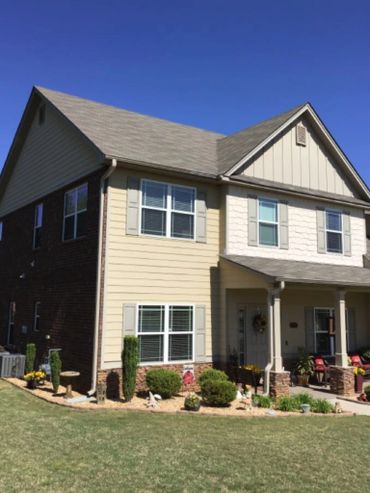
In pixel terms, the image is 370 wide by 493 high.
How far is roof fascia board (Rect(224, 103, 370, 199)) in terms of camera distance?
49.1 ft

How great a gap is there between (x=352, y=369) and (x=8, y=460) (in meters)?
10.1

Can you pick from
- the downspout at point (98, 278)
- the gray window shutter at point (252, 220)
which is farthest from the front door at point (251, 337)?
the downspout at point (98, 278)

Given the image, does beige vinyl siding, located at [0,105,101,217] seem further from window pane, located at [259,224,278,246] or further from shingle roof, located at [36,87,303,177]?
window pane, located at [259,224,278,246]

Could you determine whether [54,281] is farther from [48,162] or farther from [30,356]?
[48,162]

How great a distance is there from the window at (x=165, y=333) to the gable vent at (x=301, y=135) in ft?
24.5

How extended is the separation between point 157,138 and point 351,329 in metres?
10.2

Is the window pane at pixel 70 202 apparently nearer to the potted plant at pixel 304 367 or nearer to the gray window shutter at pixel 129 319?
the gray window shutter at pixel 129 319

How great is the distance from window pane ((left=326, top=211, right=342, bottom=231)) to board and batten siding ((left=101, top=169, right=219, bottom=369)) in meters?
4.89

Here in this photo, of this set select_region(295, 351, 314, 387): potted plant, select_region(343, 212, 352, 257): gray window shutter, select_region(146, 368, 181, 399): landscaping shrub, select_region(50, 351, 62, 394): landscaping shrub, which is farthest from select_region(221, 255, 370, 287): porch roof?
select_region(50, 351, 62, 394): landscaping shrub

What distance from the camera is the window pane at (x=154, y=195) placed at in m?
13.3

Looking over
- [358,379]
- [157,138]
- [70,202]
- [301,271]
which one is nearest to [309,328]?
[358,379]

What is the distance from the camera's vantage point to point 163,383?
1174cm

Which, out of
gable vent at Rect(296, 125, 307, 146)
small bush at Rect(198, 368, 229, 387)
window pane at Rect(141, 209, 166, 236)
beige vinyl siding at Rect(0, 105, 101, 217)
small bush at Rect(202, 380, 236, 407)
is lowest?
small bush at Rect(202, 380, 236, 407)

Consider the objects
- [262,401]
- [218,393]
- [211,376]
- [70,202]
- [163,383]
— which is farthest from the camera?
[70,202]
